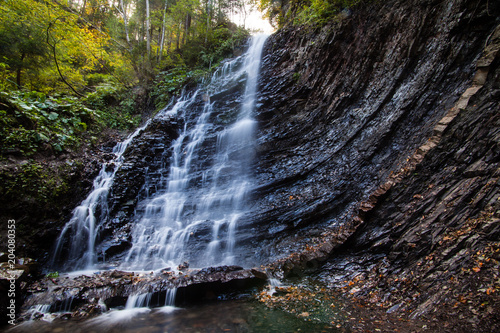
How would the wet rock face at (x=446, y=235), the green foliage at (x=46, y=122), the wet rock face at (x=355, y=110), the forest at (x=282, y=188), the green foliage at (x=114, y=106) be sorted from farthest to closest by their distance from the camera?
the green foliage at (x=114, y=106) → the green foliage at (x=46, y=122) → the wet rock face at (x=355, y=110) → the forest at (x=282, y=188) → the wet rock face at (x=446, y=235)

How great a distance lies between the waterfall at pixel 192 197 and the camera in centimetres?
759

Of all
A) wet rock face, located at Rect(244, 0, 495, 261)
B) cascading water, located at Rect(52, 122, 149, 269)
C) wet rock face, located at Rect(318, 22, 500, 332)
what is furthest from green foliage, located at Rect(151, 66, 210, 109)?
wet rock face, located at Rect(318, 22, 500, 332)

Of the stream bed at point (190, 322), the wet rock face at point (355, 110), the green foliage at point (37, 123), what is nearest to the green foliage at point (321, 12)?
the wet rock face at point (355, 110)

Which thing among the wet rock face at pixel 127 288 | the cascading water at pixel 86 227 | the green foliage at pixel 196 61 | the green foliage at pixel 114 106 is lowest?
the wet rock face at pixel 127 288

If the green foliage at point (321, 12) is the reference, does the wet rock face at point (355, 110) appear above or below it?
below

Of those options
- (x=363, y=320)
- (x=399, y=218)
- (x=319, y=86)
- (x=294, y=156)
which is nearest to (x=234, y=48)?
(x=319, y=86)

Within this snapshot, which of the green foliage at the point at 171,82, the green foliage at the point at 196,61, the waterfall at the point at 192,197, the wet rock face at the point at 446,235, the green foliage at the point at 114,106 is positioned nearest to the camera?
the wet rock face at the point at 446,235

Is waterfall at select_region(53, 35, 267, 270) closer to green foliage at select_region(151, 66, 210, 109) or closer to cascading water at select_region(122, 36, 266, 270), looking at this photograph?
cascading water at select_region(122, 36, 266, 270)

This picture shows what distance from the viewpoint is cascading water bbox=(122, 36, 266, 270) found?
25.4ft

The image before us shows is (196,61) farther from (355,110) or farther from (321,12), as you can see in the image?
(355,110)

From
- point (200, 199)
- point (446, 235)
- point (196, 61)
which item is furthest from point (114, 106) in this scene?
point (446, 235)

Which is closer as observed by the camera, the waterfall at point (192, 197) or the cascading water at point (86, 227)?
the cascading water at point (86, 227)

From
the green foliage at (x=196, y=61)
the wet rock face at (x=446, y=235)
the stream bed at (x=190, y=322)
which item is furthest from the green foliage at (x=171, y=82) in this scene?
the wet rock face at (x=446, y=235)

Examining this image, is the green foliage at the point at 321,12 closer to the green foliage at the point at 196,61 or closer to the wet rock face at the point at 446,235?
the wet rock face at the point at 446,235
